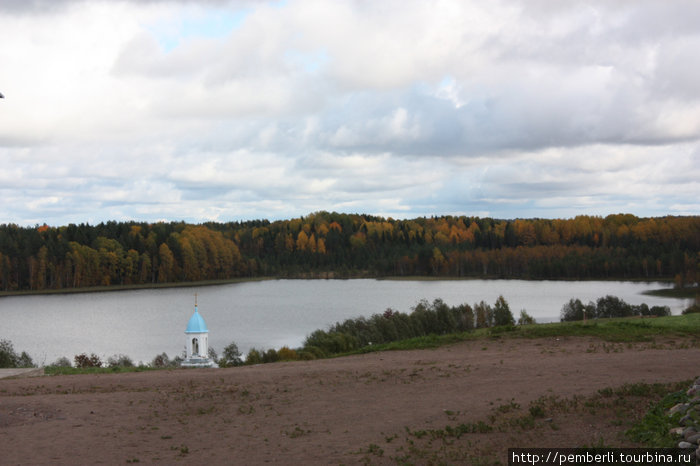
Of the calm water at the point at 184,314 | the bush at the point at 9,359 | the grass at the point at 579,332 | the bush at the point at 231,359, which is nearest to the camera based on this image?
the grass at the point at 579,332

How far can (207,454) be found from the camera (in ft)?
30.5

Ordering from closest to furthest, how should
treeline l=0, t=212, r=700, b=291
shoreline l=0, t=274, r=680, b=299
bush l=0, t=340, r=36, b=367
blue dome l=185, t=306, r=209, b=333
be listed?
blue dome l=185, t=306, r=209, b=333
bush l=0, t=340, r=36, b=367
shoreline l=0, t=274, r=680, b=299
treeline l=0, t=212, r=700, b=291

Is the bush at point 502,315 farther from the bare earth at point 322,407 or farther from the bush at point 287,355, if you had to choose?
the bare earth at point 322,407

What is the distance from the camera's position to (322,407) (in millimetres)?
11852

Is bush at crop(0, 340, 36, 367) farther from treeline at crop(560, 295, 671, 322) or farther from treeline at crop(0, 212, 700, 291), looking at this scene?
treeline at crop(0, 212, 700, 291)

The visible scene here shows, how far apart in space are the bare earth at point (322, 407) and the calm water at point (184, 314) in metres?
19.4

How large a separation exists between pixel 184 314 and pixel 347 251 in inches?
3362

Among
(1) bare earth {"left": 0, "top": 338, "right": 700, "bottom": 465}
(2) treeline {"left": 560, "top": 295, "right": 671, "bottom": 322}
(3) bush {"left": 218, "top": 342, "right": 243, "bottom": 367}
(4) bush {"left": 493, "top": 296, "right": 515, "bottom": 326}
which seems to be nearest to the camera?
(1) bare earth {"left": 0, "top": 338, "right": 700, "bottom": 465}

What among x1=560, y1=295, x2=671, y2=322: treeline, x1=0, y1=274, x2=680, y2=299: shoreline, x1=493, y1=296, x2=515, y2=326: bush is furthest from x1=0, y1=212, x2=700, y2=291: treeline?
x1=493, y1=296, x2=515, y2=326: bush

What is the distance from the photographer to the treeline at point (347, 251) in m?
93.5

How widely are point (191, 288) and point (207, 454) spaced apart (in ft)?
290

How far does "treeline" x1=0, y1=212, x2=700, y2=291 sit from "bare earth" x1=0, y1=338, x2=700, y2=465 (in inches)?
2843

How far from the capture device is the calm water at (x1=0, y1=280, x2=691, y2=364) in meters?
37.7

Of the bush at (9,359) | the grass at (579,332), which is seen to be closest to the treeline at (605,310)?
the grass at (579,332)
